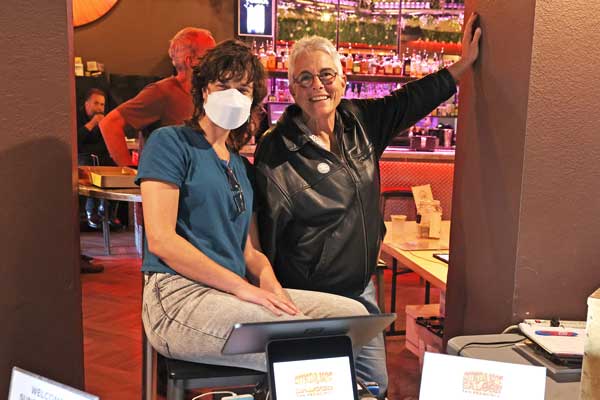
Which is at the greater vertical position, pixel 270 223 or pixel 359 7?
pixel 359 7

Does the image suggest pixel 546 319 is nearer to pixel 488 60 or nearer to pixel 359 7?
pixel 488 60

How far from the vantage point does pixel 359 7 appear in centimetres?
786

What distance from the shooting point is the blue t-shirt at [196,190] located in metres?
1.72

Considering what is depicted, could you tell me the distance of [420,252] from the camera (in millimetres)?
3055

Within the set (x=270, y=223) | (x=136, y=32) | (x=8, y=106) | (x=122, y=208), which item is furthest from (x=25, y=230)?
(x=136, y=32)

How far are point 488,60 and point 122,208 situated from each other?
5.78 metres

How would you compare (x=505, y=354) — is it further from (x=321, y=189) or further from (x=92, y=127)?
(x=92, y=127)

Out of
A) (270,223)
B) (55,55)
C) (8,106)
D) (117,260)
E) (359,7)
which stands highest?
(359,7)

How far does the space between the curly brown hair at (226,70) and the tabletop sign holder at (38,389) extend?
79cm

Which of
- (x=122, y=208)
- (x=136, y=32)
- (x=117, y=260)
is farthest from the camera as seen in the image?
(x=136, y=32)

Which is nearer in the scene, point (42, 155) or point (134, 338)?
point (42, 155)

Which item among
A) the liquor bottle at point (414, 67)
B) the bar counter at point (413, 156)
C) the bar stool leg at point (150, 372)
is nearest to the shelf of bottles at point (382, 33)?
the liquor bottle at point (414, 67)

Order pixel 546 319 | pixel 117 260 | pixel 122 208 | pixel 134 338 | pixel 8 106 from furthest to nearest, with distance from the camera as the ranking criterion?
pixel 122 208 → pixel 117 260 → pixel 134 338 → pixel 546 319 → pixel 8 106

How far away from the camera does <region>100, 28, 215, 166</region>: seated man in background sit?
303 centimetres
